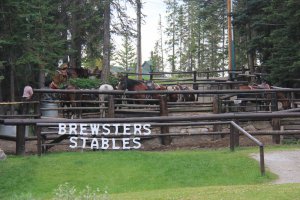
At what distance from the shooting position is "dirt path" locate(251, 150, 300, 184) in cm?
919

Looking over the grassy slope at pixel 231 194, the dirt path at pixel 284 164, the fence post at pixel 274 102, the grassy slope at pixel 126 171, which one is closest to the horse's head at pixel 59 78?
the fence post at pixel 274 102

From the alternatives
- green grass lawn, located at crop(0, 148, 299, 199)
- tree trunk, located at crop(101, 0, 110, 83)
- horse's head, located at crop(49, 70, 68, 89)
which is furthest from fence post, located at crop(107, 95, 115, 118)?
tree trunk, located at crop(101, 0, 110, 83)

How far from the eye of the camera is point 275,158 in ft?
35.7

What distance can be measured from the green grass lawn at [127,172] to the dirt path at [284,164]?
0.91 feet

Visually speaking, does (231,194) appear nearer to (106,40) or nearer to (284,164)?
(284,164)

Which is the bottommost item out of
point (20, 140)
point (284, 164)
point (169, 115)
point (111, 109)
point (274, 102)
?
point (284, 164)

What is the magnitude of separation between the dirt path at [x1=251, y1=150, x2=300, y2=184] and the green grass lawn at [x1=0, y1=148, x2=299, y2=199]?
0.28 metres

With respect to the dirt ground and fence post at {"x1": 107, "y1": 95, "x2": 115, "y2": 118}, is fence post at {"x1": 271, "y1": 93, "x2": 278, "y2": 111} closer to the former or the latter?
the dirt ground

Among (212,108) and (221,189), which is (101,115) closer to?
(212,108)

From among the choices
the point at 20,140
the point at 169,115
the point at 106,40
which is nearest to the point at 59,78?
the point at 106,40

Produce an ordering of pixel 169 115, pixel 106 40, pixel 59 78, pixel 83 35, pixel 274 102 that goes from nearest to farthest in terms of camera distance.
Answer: pixel 274 102 → pixel 169 115 → pixel 59 78 → pixel 106 40 → pixel 83 35

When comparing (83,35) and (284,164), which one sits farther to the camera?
(83,35)

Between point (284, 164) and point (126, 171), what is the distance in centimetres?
336

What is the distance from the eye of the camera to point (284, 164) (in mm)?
10250
